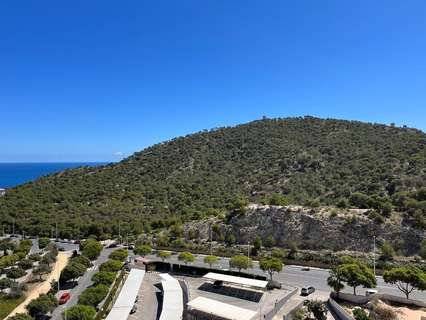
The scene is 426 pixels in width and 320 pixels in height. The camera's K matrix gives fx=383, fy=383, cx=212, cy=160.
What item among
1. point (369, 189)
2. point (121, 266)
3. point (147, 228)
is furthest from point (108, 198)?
point (369, 189)

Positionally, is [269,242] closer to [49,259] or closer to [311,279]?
[311,279]

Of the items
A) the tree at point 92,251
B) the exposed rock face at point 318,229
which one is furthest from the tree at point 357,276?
the tree at point 92,251

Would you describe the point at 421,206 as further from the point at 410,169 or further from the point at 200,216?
the point at 200,216

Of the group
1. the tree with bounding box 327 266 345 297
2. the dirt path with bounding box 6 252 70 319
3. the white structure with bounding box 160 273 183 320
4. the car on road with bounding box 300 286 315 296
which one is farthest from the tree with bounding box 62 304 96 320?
the tree with bounding box 327 266 345 297

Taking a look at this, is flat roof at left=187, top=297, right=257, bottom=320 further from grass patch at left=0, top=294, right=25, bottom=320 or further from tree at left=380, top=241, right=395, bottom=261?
tree at left=380, top=241, right=395, bottom=261

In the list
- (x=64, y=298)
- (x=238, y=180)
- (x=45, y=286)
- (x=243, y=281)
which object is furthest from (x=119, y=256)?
(x=238, y=180)
